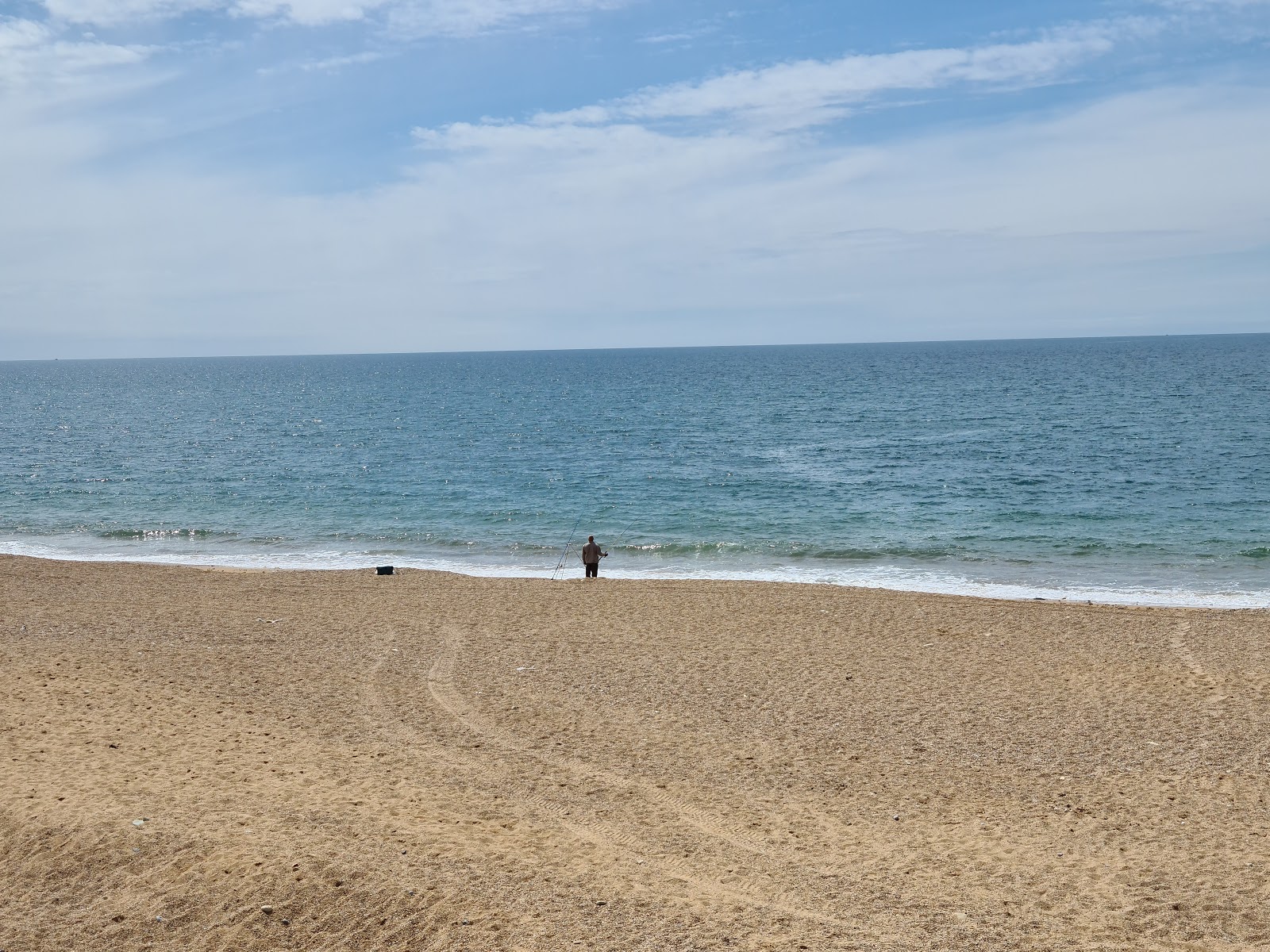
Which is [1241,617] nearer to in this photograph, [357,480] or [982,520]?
[982,520]

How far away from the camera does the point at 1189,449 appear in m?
52.1

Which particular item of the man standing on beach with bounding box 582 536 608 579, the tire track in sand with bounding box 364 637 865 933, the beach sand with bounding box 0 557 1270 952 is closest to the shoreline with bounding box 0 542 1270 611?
the man standing on beach with bounding box 582 536 608 579

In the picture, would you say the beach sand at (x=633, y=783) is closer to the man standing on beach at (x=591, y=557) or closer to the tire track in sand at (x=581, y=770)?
the tire track in sand at (x=581, y=770)

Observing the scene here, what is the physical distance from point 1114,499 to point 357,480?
33007 mm

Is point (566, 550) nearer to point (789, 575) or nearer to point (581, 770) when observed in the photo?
point (789, 575)

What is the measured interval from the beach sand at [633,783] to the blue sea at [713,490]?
31.7ft

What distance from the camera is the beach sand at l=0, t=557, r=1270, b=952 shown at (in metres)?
9.20

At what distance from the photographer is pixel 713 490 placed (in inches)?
1720

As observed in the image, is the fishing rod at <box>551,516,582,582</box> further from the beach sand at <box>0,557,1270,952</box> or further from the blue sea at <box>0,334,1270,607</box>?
the beach sand at <box>0,557,1270,952</box>

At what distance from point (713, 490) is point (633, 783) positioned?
31648 millimetres

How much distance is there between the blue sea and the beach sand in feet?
31.7

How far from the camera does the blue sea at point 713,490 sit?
30953 millimetres

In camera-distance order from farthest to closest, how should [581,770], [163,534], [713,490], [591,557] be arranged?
[713,490], [163,534], [591,557], [581,770]

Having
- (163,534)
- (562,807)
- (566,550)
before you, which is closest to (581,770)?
(562,807)
